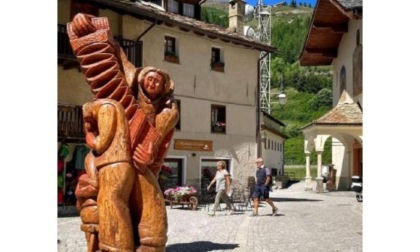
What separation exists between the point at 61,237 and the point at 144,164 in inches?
288

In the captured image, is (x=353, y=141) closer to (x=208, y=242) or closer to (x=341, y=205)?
(x=341, y=205)

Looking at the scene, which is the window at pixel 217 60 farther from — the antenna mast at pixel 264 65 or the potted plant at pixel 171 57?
the antenna mast at pixel 264 65

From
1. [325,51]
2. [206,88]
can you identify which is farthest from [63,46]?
[325,51]

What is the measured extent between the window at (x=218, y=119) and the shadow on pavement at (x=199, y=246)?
13.7 metres

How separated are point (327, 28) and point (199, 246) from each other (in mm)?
19793

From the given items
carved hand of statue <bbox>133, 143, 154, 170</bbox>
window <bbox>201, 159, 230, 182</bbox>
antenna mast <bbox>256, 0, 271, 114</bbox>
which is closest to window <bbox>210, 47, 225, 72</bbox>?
window <bbox>201, 159, 230, 182</bbox>

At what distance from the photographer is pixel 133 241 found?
14.8 ft

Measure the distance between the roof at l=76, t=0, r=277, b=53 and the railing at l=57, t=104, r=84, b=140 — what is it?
3.51m

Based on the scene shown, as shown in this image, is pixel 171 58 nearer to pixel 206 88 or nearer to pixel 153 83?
pixel 206 88

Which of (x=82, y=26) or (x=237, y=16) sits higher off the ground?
(x=237, y=16)

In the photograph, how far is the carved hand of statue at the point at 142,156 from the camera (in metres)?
4.52

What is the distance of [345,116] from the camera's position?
26188mm

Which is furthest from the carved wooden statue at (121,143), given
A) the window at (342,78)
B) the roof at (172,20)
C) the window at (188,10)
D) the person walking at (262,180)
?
the window at (342,78)

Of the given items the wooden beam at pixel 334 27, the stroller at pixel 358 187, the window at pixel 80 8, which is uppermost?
the wooden beam at pixel 334 27
